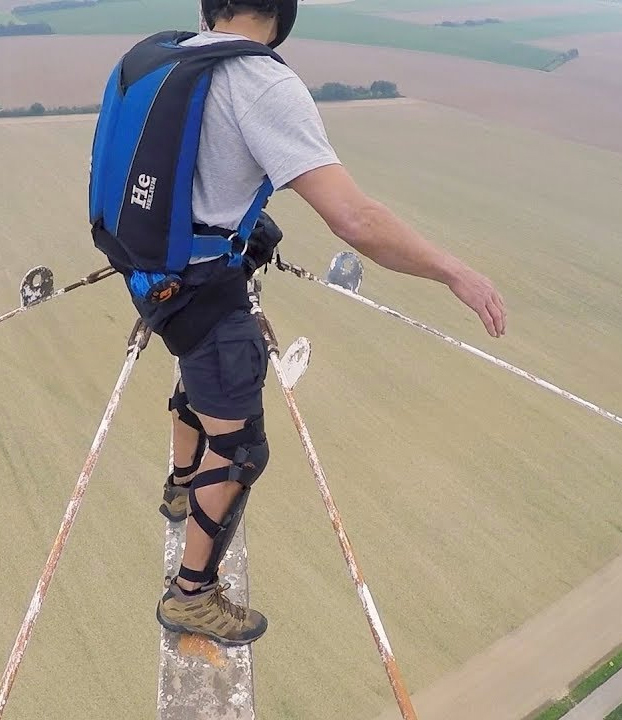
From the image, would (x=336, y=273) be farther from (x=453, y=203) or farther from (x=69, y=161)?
(x=69, y=161)

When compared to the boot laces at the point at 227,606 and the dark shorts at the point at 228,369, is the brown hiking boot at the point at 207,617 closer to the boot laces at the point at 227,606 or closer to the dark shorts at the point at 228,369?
the boot laces at the point at 227,606

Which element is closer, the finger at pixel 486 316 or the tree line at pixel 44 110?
the finger at pixel 486 316

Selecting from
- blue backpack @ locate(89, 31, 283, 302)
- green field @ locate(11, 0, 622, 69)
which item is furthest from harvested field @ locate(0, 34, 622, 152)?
blue backpack @ locate(89, 31, 283, 302)

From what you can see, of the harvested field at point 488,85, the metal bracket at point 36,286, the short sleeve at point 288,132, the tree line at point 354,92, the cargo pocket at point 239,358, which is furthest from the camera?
the harvested field at point 488,85

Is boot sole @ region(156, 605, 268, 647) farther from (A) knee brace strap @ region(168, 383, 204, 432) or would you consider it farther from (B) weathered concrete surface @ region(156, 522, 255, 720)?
(A) knee brace strap @ region(168, 383, 204, 432)

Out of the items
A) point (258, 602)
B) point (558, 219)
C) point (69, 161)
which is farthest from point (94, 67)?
point (258, 602)

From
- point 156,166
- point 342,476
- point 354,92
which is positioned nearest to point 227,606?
point 156,166

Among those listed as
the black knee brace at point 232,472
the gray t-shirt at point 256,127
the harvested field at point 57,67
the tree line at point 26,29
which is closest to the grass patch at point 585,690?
the black knee brace at point 232,472
